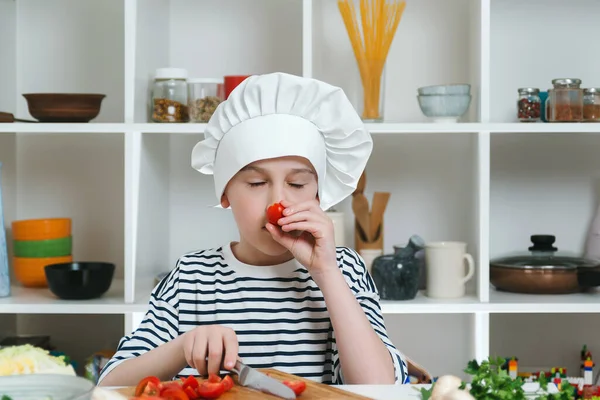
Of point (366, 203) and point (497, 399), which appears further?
point (366, 203)

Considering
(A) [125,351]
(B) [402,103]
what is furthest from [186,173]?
(A) [125,351]

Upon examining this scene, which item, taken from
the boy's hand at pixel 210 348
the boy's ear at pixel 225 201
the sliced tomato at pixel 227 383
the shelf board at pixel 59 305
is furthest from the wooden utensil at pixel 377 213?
the sliced tomato at pixel 227 383

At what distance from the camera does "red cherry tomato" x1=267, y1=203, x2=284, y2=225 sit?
115cm

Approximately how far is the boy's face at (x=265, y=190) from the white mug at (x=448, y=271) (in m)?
0.87

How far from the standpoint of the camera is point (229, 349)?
977mm

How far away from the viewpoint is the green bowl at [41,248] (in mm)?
2092

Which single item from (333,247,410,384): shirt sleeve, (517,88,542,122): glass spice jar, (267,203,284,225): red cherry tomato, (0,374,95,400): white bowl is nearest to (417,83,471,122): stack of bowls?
(517,88,542,122): glass spice jar

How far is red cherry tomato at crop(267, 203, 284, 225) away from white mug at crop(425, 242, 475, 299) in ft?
3.14

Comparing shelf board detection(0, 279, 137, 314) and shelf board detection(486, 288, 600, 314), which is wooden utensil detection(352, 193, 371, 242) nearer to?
shelf board detection(486, 288, 600, 314)

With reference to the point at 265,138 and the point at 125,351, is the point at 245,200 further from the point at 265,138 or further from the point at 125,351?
the point at 125,351

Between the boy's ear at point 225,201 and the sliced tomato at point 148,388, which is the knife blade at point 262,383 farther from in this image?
the boy's ear at point 225,201

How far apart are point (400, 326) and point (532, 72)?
806 millimetres

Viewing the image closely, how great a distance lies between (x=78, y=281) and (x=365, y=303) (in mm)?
900

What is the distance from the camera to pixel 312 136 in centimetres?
125
